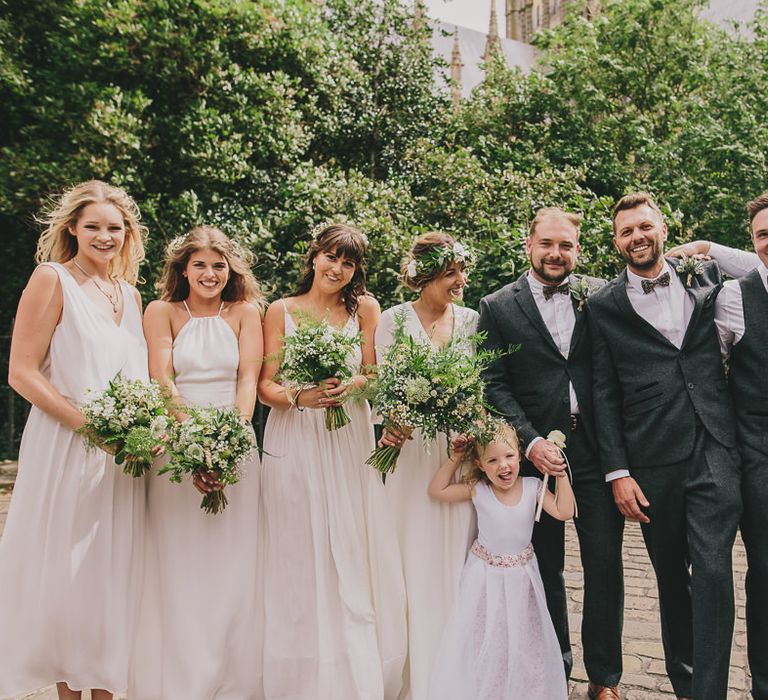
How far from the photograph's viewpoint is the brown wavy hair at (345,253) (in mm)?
4461

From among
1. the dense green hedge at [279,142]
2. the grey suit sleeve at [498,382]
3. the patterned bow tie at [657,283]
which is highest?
the dense green hedge at [279,142]

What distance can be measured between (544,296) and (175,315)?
2.31 meters

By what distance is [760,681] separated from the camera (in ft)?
12.7

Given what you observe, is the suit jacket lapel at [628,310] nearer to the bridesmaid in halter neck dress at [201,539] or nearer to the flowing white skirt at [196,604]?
the bridesmaid in halter neck dress at [201,539]

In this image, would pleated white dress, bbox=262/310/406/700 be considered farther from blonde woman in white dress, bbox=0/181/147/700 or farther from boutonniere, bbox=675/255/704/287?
boutonniere, bbox=675/255/704/287

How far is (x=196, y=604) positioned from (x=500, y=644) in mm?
1776

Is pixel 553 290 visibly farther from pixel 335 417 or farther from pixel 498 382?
pixel 335 417

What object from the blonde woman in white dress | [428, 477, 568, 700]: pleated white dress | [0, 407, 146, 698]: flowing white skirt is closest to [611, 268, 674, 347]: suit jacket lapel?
[428, 477, 568, 700]: pleated white dress

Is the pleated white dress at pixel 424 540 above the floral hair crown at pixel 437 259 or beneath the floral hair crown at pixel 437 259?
beneath

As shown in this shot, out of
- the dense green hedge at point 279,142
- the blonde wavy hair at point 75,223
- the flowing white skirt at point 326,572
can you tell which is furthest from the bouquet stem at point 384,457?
the dense green hedge at point 279,142

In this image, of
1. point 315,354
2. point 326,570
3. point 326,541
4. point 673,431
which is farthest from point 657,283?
point 326,570

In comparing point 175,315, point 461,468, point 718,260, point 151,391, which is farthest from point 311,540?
point 718,260

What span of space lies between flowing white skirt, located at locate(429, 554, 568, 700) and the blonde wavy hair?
284 centimetres

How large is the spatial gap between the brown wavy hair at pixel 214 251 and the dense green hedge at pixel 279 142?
15.5ft
